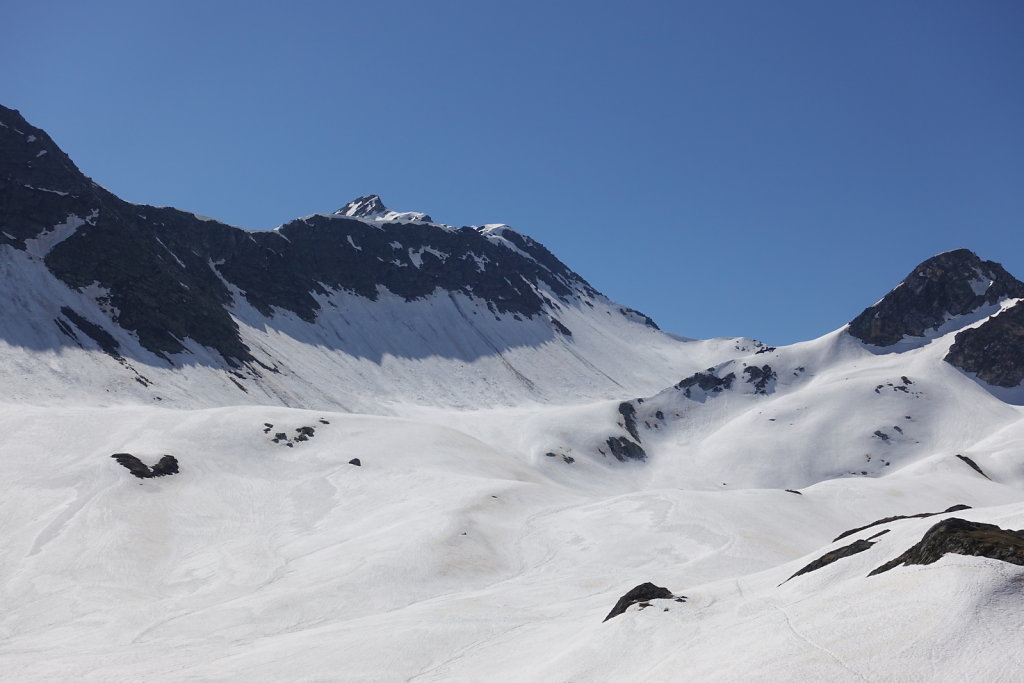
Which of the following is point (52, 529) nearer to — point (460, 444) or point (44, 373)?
point (460, 444)

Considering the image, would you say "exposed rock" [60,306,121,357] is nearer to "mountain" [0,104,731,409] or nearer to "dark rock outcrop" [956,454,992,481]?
"mountain" [0,104,731,409]

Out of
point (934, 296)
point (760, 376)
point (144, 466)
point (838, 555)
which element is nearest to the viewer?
point (838, 555)

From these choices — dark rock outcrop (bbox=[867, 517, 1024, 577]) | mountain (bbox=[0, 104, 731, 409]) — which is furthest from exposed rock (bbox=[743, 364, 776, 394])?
dark rock outcrop (bbox=[867, 517, 1024, 577])

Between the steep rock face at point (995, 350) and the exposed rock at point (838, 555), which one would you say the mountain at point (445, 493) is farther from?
the steep rock face at point (995, 350)

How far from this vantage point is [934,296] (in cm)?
16075

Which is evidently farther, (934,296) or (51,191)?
(934,296)

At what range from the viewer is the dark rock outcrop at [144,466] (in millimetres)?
52562

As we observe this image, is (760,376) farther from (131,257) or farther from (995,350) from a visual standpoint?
(131,257)

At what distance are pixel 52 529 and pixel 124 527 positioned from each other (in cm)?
366

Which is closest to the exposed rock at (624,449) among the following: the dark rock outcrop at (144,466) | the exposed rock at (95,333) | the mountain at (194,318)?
the mountain at (194,318)

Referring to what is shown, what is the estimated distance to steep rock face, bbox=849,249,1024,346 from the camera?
158 m

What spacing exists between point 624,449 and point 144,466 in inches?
3259

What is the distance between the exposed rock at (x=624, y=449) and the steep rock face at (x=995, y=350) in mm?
66090

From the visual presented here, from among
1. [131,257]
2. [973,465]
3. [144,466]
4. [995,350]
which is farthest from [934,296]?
[131,257]
